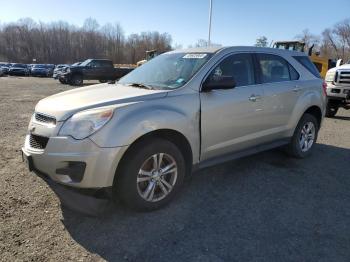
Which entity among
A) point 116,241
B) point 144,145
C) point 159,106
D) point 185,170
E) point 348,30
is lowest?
point 116,241

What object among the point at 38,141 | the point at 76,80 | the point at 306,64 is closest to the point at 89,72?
the point at 76,80

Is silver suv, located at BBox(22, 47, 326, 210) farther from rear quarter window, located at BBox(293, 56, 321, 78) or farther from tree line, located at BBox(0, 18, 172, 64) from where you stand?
tree line, located at BBox(0, 18, 172, 64)

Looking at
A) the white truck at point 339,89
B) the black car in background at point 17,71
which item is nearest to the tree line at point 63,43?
the black car in background at point 17,71

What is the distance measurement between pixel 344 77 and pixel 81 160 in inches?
385

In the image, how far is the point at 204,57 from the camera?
14.2 ft

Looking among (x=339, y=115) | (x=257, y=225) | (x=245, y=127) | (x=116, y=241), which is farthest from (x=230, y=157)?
(x=339, y=115)

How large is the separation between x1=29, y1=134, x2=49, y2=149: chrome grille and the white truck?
9.38 metres

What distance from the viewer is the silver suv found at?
3244 millimetres

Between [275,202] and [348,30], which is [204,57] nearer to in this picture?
[275,202]

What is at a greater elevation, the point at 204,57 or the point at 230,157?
the point at 204,57

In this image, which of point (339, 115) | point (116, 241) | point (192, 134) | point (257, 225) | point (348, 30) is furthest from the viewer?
point (348, 30)

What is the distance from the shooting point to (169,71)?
14.5 ft

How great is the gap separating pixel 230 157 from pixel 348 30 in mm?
105263

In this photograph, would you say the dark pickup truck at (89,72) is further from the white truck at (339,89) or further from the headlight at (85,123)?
the headlight at (85,123)
